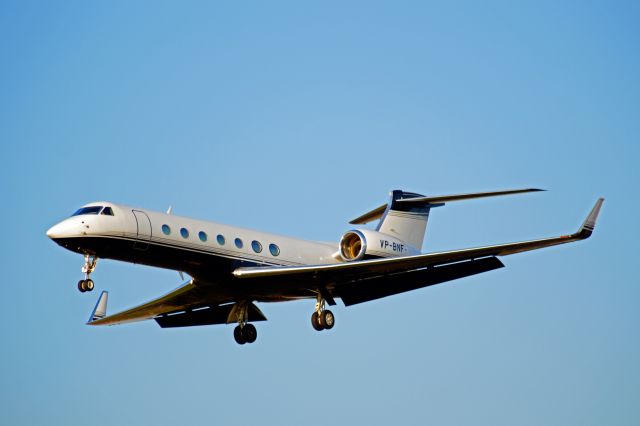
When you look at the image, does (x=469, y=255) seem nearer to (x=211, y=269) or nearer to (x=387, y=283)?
(x=387, y=283)

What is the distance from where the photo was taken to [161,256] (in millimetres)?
→ 24562

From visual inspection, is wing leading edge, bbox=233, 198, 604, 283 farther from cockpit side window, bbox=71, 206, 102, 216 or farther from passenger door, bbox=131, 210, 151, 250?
cockpit side window, bbox=71, 206, 102, 216

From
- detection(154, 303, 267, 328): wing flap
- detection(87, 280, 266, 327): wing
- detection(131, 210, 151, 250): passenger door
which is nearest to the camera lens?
detection(131, 210, 151, 250): passenger door

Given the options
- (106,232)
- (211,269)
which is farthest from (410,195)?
(106,232)

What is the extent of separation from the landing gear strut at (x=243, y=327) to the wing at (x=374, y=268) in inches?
101

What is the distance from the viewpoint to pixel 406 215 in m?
28.3

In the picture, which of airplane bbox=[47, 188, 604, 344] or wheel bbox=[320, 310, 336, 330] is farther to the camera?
wheel bbox=[320, 310, 336, 330]

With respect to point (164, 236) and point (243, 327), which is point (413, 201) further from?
point (164, 236)

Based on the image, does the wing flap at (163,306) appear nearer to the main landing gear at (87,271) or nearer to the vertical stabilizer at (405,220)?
the main landing gear at (87,271)

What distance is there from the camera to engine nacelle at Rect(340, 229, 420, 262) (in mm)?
26344

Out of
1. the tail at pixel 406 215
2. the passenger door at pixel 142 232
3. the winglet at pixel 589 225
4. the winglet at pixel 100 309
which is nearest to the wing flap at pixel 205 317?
the winglet at pixel 100 309

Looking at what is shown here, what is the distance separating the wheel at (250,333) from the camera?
28.2m

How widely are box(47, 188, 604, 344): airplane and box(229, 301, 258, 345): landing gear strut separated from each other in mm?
26

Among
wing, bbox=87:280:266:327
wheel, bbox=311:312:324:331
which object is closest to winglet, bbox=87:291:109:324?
wing, bbox=87:280:266:327
